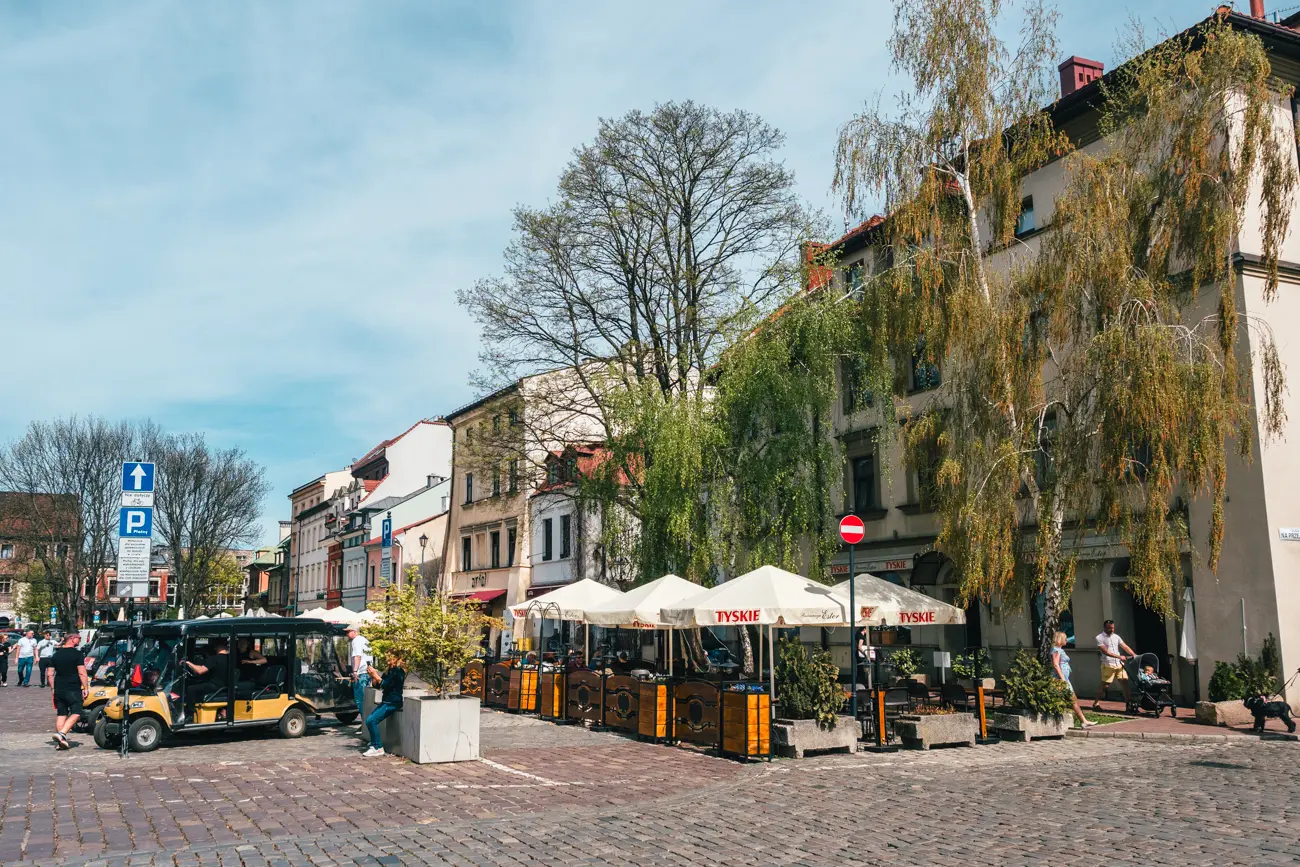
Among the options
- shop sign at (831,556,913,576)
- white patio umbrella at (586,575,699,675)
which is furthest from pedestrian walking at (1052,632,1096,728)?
shop sign at (831,556,913,576)

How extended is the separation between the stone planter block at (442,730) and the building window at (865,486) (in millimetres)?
16606

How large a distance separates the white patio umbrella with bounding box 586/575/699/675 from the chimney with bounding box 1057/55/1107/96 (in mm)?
15964

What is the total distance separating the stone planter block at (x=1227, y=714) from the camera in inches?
686

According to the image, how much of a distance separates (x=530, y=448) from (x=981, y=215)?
14596mm

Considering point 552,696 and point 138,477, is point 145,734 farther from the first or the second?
point 552,696

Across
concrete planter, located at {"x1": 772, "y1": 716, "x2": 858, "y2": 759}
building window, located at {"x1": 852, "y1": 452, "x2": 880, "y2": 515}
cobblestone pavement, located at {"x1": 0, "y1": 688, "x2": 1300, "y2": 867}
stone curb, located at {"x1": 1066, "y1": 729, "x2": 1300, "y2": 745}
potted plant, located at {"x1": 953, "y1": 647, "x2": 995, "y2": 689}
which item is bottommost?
stone curb, located at {"x1": 1066, "y1": 729, "x2": 1300, "y2": 745}

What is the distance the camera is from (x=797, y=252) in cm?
2666

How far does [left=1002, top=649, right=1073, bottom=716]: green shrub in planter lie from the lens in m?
16.0

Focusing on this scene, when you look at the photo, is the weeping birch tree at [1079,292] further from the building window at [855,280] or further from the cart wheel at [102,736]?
the cart wheel at [102,736]

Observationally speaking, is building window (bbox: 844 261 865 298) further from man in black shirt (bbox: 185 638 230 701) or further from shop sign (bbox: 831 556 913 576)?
man in black shirt (bbox: 185 638 230 701)

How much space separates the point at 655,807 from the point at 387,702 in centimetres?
537

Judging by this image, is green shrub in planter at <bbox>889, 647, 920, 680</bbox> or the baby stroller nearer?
the baby stroller

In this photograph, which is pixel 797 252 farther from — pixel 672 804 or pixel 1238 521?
pixel 672 804

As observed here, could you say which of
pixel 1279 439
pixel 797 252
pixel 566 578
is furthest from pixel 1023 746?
pixel 566 578
